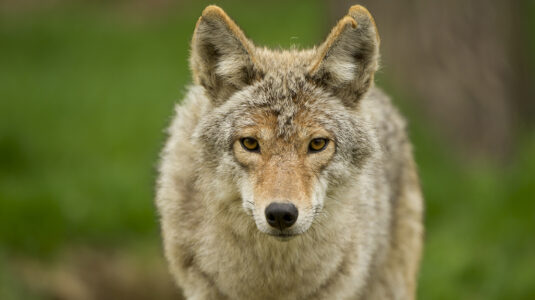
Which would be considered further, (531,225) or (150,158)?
(150,158)

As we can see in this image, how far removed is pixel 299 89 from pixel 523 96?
6.87 metres

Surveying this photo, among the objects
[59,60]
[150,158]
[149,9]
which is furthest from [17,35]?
[150,158]

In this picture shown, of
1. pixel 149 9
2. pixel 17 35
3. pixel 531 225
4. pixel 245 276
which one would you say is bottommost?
pixel 245 276

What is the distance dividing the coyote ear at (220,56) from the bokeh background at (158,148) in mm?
1273

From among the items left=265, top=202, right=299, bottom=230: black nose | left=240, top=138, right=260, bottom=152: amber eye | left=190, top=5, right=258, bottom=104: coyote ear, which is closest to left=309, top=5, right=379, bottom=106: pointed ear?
left=190, top=5, right=258, bottom=104: coyote ear

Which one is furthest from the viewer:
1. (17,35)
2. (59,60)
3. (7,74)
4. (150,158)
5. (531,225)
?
(17,35)

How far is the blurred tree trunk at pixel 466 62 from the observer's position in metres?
9.81

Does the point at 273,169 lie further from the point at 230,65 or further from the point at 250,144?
the point at 230,65

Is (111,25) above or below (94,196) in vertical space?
above

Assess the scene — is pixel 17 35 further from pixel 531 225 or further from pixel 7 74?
pixel 531 225

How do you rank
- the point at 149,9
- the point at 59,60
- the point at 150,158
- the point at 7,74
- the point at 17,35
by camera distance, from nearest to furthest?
the point at 150,158
the point at 7,74
the point at 59,60
the point at 17,35
the point at 149,9

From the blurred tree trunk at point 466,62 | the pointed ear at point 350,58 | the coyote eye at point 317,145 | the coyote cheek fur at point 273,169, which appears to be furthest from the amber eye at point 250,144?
the blurred tree trunk at point 466,62

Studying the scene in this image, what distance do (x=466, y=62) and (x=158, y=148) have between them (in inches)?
206

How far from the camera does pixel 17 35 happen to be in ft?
53.5
